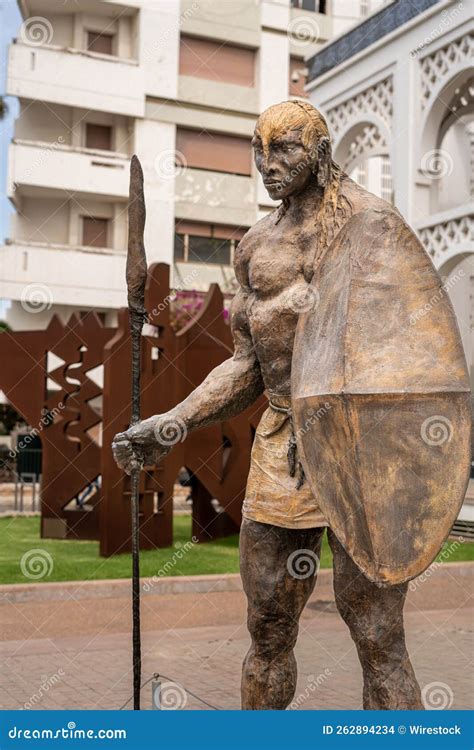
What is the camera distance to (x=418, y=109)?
12578mm

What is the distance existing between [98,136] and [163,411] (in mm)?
19258

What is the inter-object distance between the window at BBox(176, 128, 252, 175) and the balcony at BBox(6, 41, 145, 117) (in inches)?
72.6

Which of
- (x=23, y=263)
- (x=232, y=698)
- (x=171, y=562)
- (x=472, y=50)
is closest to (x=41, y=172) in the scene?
(x=23, y=263)

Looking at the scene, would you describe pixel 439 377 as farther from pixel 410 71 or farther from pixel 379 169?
pixel 379 169

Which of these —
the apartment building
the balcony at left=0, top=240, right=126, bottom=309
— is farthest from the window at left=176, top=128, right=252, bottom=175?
the balcony at left=0, top=240, right=126, bottom=309

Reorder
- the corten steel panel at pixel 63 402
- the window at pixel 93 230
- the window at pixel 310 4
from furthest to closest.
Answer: the window at pixel 310 4 → the window at pixel 93 230 → the corten steel panel at pixel 63 402

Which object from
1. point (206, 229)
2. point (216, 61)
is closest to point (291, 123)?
point (206, 229)

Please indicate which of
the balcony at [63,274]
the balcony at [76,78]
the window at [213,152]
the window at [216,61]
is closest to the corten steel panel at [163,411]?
the balcony at [63,274]

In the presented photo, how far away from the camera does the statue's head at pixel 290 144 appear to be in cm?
294

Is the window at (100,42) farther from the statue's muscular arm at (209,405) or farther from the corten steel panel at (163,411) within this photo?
the statue's muscular arm at (209,405)

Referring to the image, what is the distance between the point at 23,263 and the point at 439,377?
23.5m

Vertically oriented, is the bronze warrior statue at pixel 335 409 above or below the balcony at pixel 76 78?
below

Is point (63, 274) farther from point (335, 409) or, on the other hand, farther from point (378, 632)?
point (335, 409)

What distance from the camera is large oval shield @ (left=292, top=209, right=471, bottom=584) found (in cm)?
255
